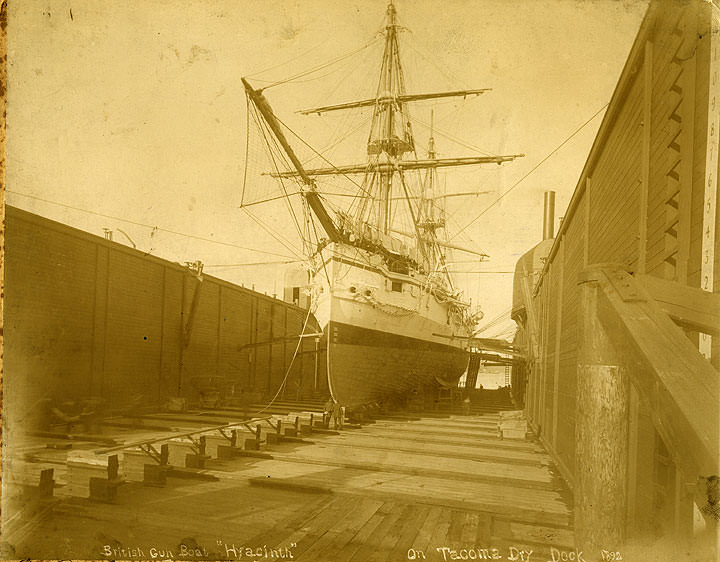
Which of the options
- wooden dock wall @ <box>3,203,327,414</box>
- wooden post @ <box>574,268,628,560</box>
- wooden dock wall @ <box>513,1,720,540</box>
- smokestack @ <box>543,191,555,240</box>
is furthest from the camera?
smokestack @ <box>543,191,555,240</box>

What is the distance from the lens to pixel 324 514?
5.50m

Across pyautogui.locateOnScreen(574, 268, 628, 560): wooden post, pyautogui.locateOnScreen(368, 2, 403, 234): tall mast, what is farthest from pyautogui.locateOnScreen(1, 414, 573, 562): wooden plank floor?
pyautogui.locateOnScreen(368, 2, 403, 234): tall mast

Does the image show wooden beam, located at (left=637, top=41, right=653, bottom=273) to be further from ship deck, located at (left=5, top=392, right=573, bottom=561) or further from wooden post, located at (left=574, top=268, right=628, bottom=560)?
ship deck, located at (left=5, top=392, right=573, bottom=561)

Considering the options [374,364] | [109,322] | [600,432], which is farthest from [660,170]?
[374,364]

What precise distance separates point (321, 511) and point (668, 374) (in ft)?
14.8

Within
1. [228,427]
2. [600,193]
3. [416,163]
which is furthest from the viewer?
[416,163]

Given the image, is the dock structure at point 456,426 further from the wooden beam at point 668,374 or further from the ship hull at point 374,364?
the ship hull at point 374,364

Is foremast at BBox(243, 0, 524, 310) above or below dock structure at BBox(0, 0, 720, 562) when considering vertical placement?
above

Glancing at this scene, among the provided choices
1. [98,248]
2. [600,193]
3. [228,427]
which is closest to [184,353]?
[98,248]

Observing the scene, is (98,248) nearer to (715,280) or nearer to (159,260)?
(159,260)

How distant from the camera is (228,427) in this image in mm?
8383

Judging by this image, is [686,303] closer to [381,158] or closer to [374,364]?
[374,364]

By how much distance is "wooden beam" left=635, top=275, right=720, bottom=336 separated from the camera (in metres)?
2.34

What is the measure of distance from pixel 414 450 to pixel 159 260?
7.89 meters
